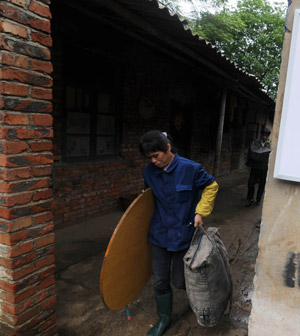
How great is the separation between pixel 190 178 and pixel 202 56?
143 inches

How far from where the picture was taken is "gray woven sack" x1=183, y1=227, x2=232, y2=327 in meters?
1.90

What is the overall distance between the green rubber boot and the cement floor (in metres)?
0.10

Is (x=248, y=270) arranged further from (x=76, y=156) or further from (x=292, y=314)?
(x=76, y=156)

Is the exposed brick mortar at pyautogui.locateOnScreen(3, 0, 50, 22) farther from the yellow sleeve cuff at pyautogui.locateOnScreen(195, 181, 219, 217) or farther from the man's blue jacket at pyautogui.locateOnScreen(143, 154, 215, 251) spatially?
the yellow sleeve cuff at pyautogui.locateOnScreen(195, 181, 219, 217)

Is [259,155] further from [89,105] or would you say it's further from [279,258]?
[279,258]

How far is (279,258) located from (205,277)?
68cm

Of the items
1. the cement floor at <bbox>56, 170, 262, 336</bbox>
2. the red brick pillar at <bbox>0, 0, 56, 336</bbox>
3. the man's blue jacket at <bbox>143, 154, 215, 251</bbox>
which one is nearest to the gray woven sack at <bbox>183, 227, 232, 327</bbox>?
the man's blue jacket at <bbox>143, 154, 215, 251</bbox>

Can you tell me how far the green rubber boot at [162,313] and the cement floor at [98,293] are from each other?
3.8 inches

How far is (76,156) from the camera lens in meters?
4.45

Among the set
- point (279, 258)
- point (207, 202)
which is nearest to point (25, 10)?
point (207, 202)

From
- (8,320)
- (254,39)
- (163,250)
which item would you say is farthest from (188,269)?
(254,39)

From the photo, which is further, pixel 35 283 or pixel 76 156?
pixel 76 156

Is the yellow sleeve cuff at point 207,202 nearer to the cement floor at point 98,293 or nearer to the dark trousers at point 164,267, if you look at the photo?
the dark trousers at point 164,267

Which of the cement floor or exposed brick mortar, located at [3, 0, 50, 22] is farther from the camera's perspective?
the cement floor
